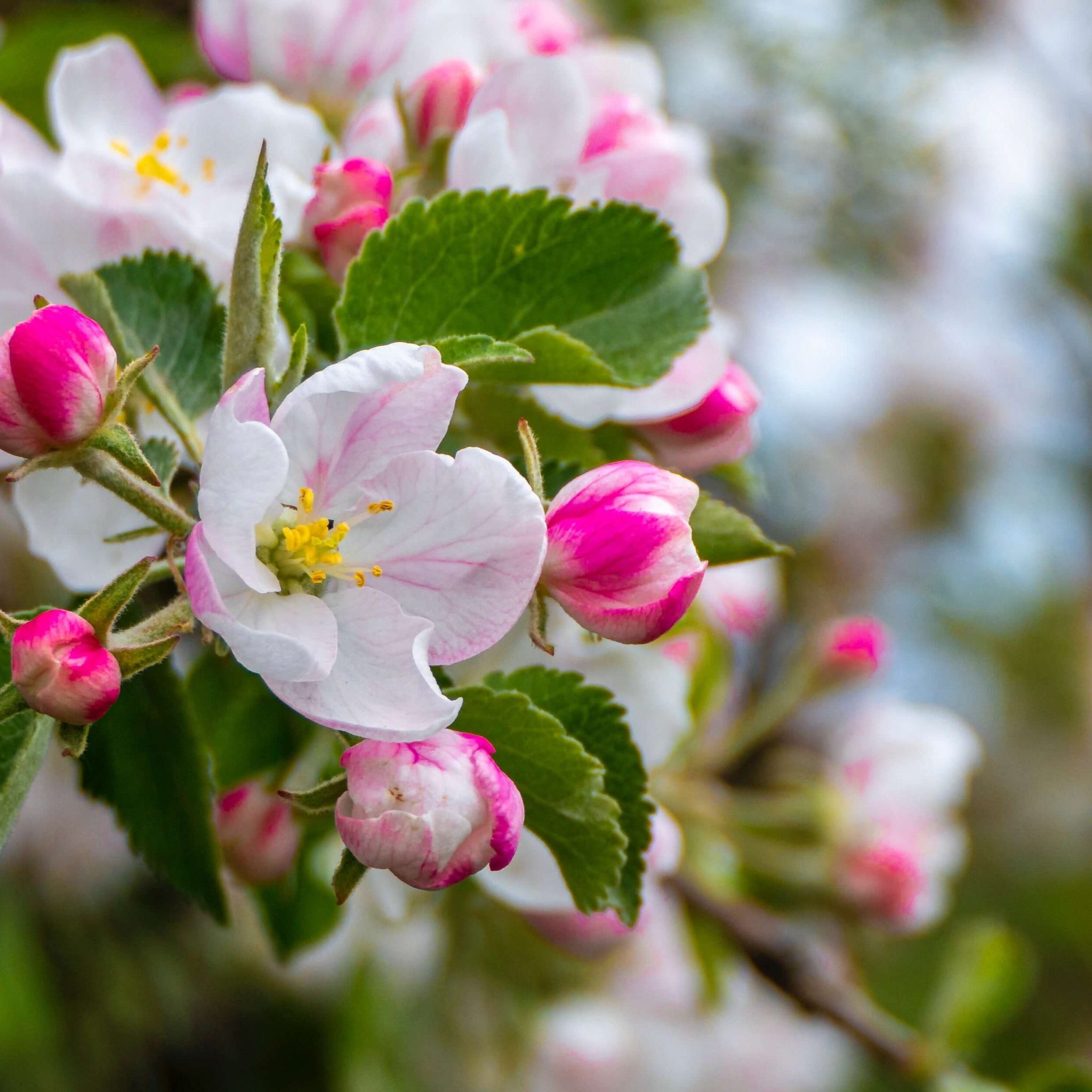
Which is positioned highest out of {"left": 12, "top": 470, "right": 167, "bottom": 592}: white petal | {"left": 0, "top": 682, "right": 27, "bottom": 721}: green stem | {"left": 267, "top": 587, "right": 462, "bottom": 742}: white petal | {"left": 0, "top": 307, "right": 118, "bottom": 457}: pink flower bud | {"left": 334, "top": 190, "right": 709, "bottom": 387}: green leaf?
{"left": 334, "top": 190, "right": 709, "bottom": 387}: green leaf

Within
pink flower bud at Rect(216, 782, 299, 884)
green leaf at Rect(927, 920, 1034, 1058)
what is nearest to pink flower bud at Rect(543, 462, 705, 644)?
pink flower bud at Rect(216, 782, 299, 884)

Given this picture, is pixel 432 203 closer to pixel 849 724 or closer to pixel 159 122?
pixel 159 122

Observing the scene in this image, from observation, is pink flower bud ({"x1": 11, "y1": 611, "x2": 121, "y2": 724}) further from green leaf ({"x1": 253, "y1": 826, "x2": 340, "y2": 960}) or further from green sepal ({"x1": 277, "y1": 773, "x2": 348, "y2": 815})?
green leaf ({"x1": 253, "y1": 826, "x2": 340, "y2": 960})

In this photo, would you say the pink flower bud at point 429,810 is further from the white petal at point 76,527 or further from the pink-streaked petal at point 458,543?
the white petal at point 76,527

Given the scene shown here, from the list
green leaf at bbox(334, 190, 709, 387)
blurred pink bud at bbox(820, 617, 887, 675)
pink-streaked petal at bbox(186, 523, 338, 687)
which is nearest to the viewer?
pink-streaked petal at bbox(186, 523, 338, 687)

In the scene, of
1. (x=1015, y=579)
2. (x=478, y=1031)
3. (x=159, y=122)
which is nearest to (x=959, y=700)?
(x=1015, y=579)

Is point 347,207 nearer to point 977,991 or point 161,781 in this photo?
point 161,781

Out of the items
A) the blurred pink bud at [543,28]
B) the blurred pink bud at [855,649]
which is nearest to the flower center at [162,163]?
the blurred pink bud at [543,28]
